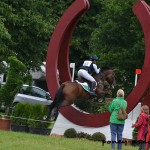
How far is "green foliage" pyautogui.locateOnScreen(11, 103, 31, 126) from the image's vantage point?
22016mm

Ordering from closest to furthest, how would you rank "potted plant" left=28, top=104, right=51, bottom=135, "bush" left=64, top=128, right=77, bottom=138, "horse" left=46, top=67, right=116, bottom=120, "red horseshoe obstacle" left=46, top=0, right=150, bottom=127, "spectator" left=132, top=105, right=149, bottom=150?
"spectator" left=132, top=105, right=149, bottom=150 < "red horseshoe obstacle" left=46, top=0, right=150, bottom=127 < "horse" left=46, top=67, right=116, bottom=120 < "bush" left=64, top=128, right=77, bottom=138 < "potted plant" left=28, top=104, right=51, bottom=135

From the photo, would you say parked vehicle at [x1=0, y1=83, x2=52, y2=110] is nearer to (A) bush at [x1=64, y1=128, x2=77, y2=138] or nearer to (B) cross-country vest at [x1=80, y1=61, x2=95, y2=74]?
(A) bush at [x1=64, y1=128, x2=77, y2=138]

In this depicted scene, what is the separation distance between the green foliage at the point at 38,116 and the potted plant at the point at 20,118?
0.19m

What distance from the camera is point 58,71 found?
22.7 metres

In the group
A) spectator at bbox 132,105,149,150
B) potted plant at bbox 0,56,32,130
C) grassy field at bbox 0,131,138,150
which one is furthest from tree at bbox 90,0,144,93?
spectator at bbox 132,105,149,150

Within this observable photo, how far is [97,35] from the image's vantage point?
3306 cm

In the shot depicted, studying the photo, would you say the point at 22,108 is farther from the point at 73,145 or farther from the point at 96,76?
the point at 73,145

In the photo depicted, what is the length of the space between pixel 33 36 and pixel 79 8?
13550 millimetres

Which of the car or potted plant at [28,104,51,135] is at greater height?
the car

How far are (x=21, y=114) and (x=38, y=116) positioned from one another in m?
0.74

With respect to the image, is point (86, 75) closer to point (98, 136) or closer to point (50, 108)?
point (50, 108)

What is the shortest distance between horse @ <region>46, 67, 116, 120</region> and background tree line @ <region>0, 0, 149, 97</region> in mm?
10104

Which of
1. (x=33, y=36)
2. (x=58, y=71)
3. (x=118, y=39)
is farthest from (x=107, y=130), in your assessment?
(x=33, y=36)

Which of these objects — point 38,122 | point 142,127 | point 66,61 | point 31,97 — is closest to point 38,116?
point 38,122
